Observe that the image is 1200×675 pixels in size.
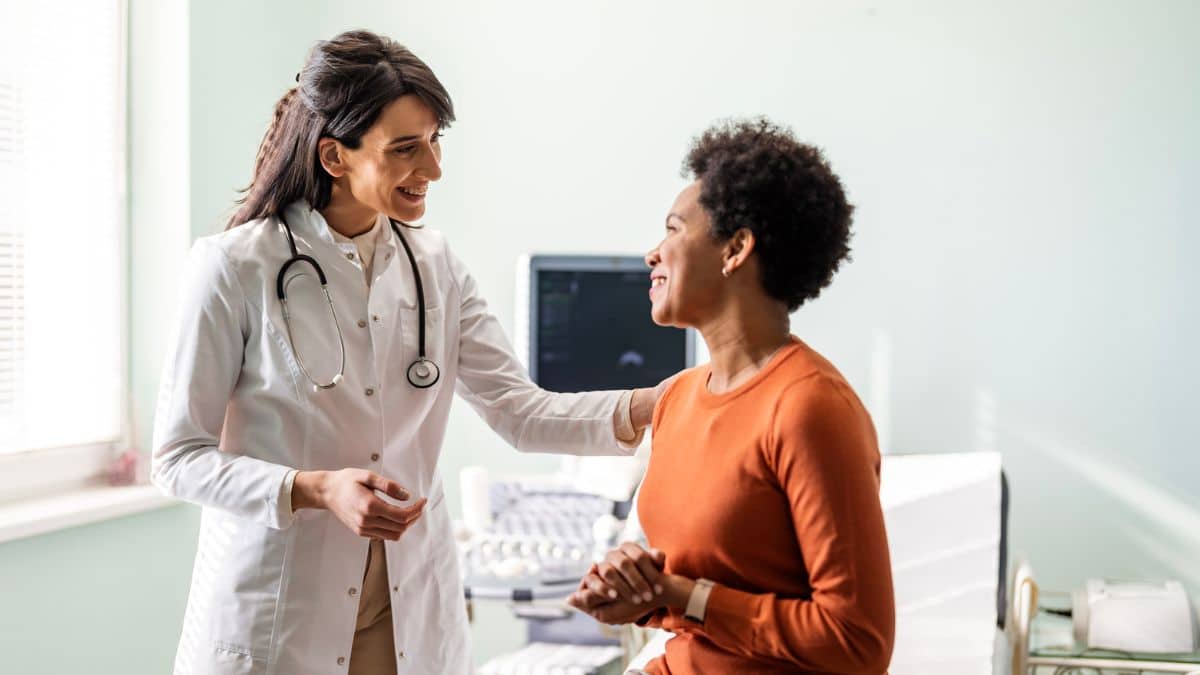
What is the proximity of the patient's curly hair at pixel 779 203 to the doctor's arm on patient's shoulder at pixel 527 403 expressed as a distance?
431 millimetres

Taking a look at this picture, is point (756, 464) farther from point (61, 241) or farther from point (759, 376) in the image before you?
point (61, 241)

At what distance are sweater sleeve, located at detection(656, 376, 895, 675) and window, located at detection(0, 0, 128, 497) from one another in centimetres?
204

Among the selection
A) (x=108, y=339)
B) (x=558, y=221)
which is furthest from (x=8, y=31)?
(x=558, y=221)

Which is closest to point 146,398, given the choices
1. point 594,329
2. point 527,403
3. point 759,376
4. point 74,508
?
point 74,508

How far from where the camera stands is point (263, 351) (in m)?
1.44

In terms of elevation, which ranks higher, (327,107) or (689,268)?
(327,107)

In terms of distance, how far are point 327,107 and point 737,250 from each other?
0.62 m

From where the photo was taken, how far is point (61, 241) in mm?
2623

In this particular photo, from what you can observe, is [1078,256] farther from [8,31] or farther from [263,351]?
[8,31]

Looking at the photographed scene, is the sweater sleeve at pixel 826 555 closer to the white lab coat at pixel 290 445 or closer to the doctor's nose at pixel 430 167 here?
the white lab coat at pixel 290 445

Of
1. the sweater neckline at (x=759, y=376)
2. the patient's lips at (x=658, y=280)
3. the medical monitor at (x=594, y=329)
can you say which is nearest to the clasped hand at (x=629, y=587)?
the sweater neckline at (x=759, y=376)

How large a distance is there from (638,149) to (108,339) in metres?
1.44

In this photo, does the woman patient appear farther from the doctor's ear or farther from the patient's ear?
the doctor's ear

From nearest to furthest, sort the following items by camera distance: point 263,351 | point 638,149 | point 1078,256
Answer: point 263,351, point 1078,256, point 638,149
